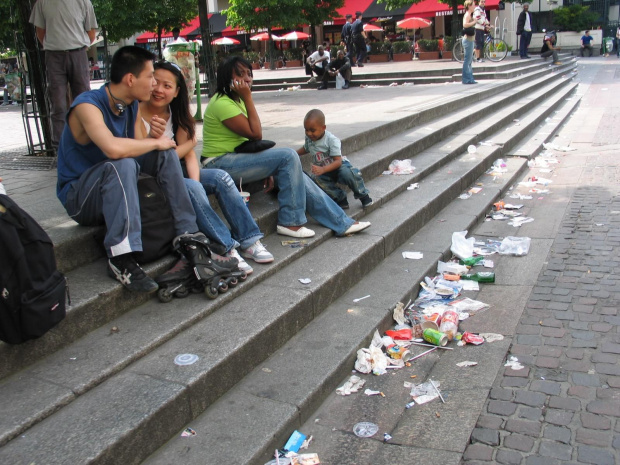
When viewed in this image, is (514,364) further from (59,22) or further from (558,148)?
(558,148)

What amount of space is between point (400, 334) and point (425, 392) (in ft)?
1.98

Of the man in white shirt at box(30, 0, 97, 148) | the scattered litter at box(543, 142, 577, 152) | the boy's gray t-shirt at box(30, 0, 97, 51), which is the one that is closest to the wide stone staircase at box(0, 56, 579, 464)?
the man in white shirt at box(30, 0, 97, 148)

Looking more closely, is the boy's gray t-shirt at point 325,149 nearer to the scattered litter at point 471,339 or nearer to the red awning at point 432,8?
the scattered litter at point 471,339

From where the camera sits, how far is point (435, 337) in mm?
3594

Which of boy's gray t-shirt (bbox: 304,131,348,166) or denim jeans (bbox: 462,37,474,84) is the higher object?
denim jeans (bbox: 462,37,474,84)

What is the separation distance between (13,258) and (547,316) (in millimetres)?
3187

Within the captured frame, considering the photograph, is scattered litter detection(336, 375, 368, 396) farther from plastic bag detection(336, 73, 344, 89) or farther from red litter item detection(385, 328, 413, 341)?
plastic bag detection(336, 73, 344, 89)

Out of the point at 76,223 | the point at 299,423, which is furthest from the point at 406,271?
the point at 76,223

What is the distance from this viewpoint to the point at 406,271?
448 centimetres

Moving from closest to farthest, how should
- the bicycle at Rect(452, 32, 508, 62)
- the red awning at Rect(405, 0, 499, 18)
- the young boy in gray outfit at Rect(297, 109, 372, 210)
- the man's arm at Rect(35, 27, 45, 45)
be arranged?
the young boy in gray outfit at Rect(297, 109, 372, 210) < the man's arm at Rect(35, 27, 45, 45) < the bicycle at Rect(452, 32, 508, 62) < the red awning at Rect(405, 0, 499, 18)

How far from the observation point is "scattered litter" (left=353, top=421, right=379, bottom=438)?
9.12 feet

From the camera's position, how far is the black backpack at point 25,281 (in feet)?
7.98

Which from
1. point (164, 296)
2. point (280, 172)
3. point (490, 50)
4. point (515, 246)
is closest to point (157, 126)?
point (164, 296)

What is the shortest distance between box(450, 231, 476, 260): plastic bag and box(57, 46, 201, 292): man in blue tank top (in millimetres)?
2454
